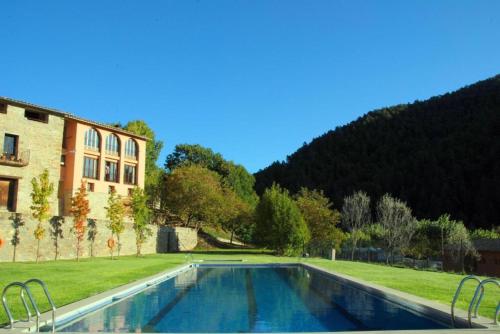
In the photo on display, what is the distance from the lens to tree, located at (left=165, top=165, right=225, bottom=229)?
169 feet

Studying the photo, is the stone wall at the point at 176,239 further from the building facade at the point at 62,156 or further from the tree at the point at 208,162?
the tree at the point at 208,162

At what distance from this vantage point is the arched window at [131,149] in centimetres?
4978

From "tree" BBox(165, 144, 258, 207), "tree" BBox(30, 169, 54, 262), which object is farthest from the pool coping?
"tree" BBox(165, 144, 258, 207)

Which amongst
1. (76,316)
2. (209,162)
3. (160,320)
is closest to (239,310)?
(160,320)

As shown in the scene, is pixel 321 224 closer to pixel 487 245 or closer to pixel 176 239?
pixel 487 245

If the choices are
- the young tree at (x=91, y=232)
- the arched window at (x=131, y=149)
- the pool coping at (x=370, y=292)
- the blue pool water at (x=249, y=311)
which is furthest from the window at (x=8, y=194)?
the pool coping at (x=370, y=292)

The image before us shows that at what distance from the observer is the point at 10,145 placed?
35.7 metres

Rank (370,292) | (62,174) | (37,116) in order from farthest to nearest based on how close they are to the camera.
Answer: (62,174), (37,116), (370,292)

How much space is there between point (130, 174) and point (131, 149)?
2.70 metres

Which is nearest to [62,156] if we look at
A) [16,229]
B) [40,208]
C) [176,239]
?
[176,239]

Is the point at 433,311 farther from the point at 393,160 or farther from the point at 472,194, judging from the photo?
the point at 393,160

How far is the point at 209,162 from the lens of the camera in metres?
72.3

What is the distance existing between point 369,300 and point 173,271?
34.1ft

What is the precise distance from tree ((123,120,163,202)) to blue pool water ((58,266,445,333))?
40.4 m
